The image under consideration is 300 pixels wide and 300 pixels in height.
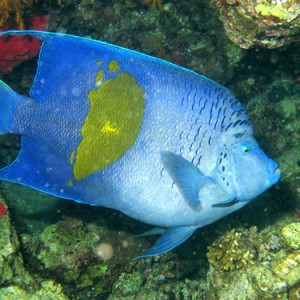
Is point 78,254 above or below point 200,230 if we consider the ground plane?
below

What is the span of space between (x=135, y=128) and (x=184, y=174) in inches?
19.1

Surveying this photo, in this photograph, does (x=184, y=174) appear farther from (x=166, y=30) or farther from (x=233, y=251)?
(x=166, y=30)

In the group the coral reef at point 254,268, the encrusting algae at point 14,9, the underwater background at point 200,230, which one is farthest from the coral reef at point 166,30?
the coral reef at point 254,268

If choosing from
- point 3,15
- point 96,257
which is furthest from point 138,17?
point 96,257

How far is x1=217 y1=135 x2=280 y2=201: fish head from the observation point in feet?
7.69

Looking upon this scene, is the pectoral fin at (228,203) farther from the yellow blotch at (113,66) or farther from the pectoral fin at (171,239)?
the yellow blotch at (113,66)

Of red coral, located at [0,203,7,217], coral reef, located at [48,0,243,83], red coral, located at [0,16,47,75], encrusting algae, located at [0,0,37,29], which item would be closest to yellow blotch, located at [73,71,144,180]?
red coral, located at [0,203,7,217]

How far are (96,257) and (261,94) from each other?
12.8 feet

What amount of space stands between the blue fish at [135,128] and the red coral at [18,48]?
1.83 m

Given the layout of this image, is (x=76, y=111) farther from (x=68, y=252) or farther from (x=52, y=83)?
(x=68, y=252)

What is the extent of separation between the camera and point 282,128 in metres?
5.52

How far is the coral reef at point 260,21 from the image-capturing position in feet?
8.46

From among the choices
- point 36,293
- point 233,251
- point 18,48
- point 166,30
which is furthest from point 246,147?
point 166,30

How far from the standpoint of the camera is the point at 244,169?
2.36 meters
